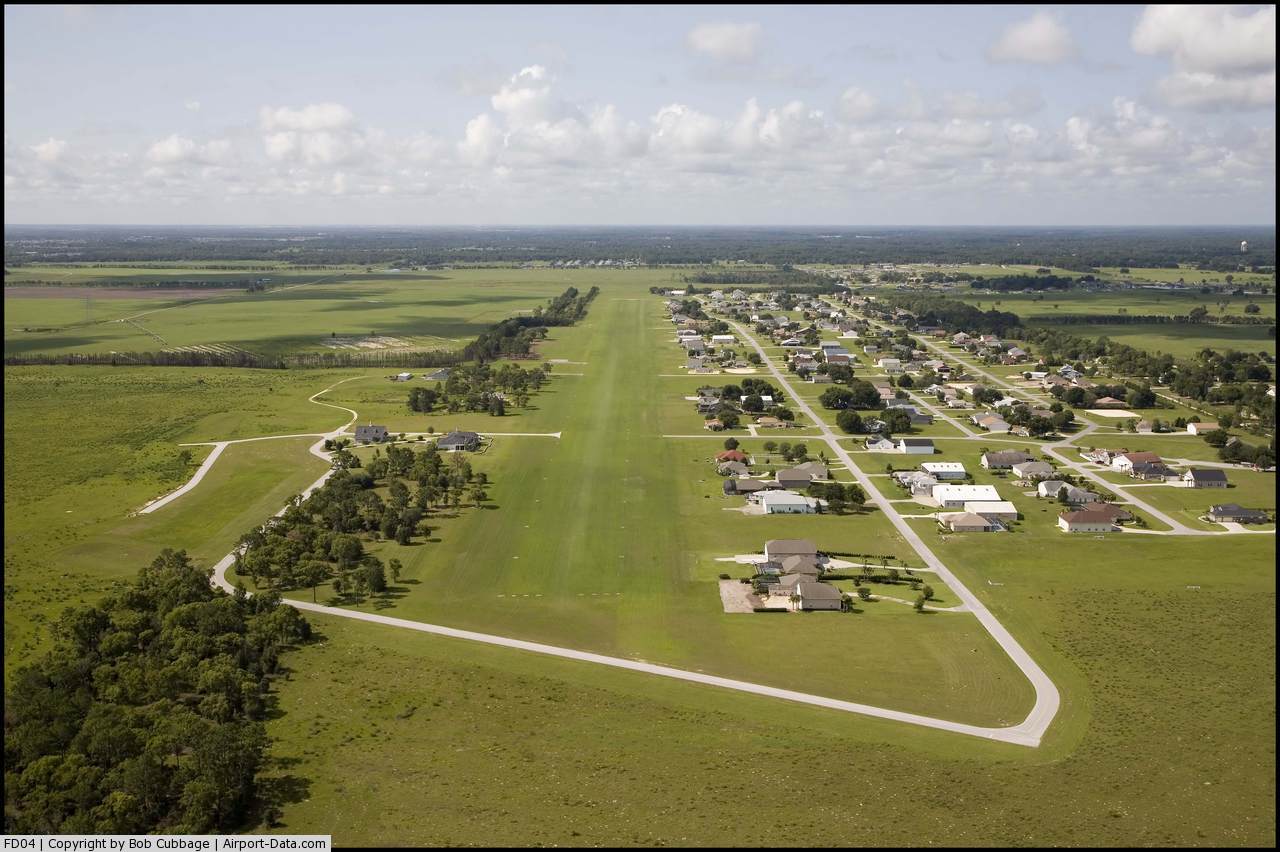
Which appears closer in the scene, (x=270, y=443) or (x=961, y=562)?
(x=961, y=562)

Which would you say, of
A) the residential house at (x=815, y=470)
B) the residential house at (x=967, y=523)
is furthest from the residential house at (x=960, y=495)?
the residential house at (x=815, y=470)

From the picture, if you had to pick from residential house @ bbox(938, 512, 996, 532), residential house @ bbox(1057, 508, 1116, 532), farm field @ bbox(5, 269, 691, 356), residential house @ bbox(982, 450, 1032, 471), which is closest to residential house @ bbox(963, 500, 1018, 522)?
residential house @ bbox(938, 512, 996, 532)

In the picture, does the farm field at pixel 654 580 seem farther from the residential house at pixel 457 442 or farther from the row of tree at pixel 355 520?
the residential house at pixel 457 442

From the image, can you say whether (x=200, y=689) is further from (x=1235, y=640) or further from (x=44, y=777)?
(x=1235, y=640)

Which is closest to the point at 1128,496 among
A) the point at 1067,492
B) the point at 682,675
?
the point at 1067,492

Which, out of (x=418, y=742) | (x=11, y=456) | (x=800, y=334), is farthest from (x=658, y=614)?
(x=800, y=334)

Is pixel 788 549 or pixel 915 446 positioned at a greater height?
pixel 915 446

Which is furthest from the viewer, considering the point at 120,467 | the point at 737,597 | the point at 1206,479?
the point at 120,467

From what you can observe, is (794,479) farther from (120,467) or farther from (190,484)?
(120,467)
